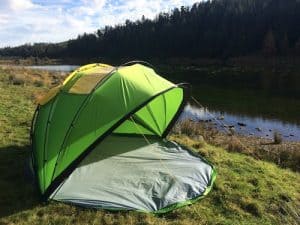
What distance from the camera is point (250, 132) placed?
18797mm

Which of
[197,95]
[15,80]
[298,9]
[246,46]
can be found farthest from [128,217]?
[298,9]

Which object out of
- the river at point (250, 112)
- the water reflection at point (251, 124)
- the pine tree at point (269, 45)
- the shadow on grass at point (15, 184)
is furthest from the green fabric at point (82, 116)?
the pine tree at point (269, 45)

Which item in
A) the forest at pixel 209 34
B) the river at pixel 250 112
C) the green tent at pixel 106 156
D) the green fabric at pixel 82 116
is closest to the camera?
the green tent at pixel 106 156

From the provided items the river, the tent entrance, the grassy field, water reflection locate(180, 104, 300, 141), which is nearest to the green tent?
the tent entrance

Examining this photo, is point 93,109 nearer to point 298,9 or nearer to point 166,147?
point 166,147

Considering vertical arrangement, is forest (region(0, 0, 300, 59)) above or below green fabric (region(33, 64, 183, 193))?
below

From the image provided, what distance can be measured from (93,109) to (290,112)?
1733 cm

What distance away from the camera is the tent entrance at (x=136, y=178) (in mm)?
7188

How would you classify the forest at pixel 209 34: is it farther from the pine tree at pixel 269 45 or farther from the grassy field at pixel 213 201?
the grassy field at pixel 213 201

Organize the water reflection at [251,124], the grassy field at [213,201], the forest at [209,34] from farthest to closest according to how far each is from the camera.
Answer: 1. the forest at [209,34]
2. the water reflection at [251,124]
3. the grassy field at [213,201]

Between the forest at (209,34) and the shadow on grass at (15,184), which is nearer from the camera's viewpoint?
the shadow on grass at (15,184)

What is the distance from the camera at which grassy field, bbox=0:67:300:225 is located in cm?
665

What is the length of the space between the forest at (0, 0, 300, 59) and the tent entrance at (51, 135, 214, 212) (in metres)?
65.0

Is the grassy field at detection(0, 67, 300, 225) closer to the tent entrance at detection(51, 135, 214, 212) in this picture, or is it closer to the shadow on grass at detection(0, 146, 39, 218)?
the shadow on grass at detection(0, 146, 39, 218)
